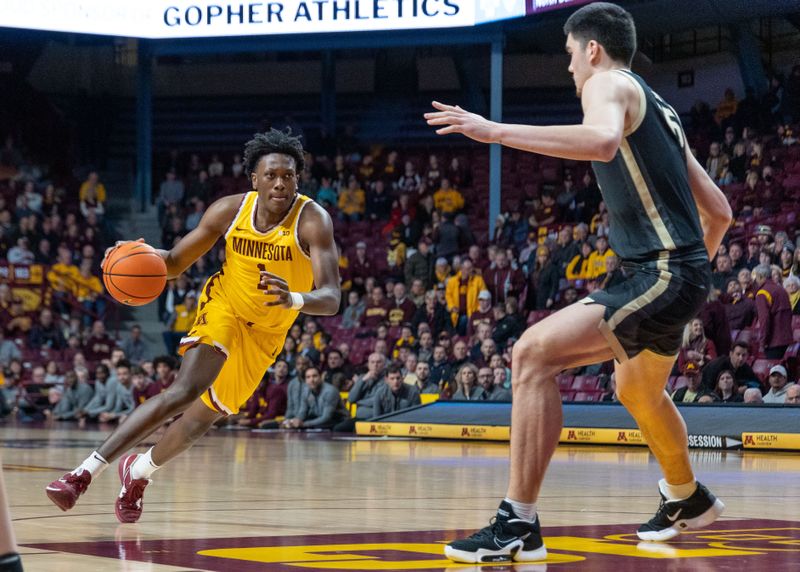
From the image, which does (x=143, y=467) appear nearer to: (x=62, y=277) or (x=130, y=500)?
(x=130, y=500)

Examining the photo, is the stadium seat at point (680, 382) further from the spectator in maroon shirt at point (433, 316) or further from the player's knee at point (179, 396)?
the player's knee at point (179, 396)

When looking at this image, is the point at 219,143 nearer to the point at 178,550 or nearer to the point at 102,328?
the point at 102,328

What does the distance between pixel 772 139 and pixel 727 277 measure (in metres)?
4.79

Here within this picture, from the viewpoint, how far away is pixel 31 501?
7.39m

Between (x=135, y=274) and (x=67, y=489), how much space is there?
4.02 ft

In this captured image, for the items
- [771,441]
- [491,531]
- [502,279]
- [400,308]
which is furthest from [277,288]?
[400,308]

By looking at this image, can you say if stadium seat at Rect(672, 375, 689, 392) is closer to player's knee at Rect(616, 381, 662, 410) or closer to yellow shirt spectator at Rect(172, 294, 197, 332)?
yellow shirt spectator at Rect(172, 294, 197, 332)

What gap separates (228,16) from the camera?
23.4 meters

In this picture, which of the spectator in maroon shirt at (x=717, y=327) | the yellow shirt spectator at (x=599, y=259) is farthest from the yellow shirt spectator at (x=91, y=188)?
the spectator in maroon shirt at (x=717, y=327)

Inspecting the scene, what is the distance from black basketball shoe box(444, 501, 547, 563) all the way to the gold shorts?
2.16m

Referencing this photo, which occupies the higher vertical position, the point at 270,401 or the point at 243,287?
the point at 243,287

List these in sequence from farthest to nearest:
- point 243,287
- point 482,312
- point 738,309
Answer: point 482,312 < point 738,309 < point 243,287

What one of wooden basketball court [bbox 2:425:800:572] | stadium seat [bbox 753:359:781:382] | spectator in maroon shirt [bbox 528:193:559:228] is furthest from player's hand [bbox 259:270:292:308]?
spectator in maroon shirt [bbox 528:193:559:228]

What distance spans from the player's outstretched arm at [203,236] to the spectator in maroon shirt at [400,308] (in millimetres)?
12379
